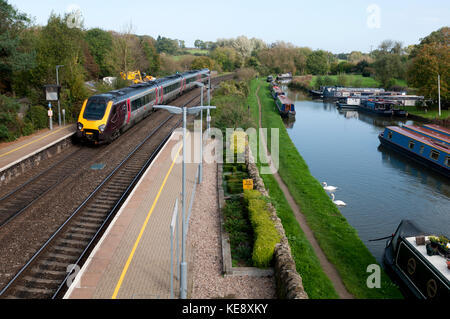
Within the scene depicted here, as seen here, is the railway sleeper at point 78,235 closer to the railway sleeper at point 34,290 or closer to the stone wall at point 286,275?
the railway sleeper at point 34,290

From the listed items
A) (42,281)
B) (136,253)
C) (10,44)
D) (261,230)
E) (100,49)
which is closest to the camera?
(42,281)

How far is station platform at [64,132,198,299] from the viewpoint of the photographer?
38.3ft

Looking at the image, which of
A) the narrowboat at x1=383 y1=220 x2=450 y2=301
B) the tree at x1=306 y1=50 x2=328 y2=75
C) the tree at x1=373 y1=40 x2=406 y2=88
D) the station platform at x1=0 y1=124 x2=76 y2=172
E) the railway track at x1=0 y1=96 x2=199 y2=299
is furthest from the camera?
the tree at x1=306 y1=50 x2=328 y2=75

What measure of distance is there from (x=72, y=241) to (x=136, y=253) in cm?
316

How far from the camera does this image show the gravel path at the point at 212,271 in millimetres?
11925

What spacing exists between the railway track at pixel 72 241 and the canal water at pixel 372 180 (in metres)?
12.9

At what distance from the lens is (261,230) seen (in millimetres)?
14633

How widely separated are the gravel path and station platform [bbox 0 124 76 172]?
1166 centimetres

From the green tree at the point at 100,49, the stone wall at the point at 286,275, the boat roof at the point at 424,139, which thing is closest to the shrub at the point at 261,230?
the stone wall at the point at 286,275

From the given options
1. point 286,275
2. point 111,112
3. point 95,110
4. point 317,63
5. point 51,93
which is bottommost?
point 286,275

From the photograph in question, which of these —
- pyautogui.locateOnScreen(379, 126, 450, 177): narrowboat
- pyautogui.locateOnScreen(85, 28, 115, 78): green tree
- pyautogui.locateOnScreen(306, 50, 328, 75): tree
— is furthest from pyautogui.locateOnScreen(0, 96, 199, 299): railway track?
pyautogui.locateOnScreen(306, 50, 328, 75): tree

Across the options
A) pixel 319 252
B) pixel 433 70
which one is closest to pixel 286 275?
pixel 319 252

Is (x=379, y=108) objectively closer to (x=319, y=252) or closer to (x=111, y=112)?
(x=111, y=112)

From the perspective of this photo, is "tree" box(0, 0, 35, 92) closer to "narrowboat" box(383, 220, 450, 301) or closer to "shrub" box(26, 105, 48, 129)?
"shrub" box(26, 105, 48, 129)
